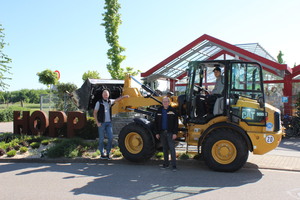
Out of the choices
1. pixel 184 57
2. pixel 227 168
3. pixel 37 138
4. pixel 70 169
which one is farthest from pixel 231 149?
pixel 184 57

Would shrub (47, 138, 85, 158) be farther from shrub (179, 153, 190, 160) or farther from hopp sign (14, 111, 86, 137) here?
shrub (179, 153, 190, 160)

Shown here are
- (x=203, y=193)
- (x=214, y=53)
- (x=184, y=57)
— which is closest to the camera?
(x=203, y=193)

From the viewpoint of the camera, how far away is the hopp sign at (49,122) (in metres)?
10.8

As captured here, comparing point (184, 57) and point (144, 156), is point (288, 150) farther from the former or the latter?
point (184, 57)

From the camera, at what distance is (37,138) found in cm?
1016

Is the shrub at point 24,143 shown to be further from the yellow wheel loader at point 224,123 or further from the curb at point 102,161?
the yellow wheel loader at point 224,123

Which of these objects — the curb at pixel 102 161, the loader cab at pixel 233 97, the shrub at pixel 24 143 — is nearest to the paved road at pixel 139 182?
the curb at pixel 102 161

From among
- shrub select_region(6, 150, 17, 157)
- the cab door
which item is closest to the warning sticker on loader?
the cab door

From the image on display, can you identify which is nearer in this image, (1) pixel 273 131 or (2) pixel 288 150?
(1) pixel 273 131

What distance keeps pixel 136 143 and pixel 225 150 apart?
90.0 inches

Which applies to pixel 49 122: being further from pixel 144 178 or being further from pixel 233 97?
pixel 233 97

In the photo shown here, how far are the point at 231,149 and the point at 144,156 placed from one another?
2.18 meters

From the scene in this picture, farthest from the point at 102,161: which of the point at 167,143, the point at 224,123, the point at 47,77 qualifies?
the point at 47,77

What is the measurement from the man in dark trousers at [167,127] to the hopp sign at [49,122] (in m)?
4.81
